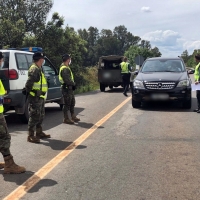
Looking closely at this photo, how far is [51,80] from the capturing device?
10.3 metres

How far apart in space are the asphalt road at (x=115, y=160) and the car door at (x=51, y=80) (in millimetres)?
1026

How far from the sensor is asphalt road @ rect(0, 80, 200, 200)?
4230 millimetres

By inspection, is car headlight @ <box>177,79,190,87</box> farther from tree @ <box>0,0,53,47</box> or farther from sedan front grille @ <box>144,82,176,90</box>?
tree @ <box>0,0,53,47</box>

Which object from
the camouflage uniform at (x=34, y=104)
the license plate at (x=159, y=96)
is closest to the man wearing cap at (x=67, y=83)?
the camouflage uniform at (x=34, y=104)

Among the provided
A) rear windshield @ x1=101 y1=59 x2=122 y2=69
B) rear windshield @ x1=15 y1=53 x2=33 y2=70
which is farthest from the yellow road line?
rear windshield @ x1=101 y1=59 x2=122 y2=69

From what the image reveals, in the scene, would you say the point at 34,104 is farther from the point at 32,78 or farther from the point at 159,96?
the point at 159,96

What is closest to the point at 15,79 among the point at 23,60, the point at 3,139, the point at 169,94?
the point at 23,60

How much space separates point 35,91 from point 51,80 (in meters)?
3.57

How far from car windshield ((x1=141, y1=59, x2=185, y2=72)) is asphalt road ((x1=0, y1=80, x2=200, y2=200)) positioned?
113 inches

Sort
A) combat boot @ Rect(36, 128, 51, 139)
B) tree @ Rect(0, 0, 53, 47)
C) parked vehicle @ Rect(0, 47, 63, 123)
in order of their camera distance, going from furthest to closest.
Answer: tree @ Rect(0, 0, 53, 47) → parked vehicle @ Rect(0, 47, 63, 123) → combat boot @ Rect(36, 128, 51, 139)

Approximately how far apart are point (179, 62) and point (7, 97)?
660cm

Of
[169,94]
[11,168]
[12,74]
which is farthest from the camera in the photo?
[169,94]

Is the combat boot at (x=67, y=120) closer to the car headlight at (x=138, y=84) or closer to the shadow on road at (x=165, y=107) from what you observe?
the car headlight at (x=138, y=84)

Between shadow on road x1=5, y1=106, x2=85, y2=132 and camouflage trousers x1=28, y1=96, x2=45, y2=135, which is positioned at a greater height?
camouflage trousers x1=28, y1=96, x2=45, y2=135
